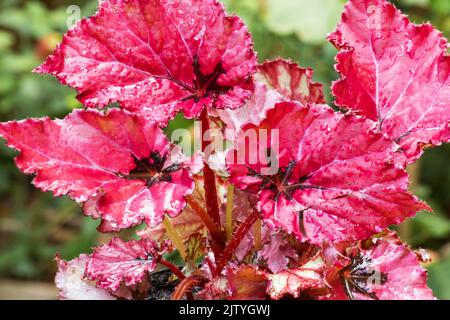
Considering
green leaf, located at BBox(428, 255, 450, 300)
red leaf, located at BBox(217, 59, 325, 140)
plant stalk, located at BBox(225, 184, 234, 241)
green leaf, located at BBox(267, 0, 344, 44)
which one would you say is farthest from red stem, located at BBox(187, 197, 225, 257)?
green leaf, located at BBox(267, 0, 344, 44)

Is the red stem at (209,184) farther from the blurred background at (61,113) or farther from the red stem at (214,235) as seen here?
the blurred background at (61,113)

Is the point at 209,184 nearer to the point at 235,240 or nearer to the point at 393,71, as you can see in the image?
the point at 235,240

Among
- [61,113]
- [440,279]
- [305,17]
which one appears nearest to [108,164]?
[440,279]

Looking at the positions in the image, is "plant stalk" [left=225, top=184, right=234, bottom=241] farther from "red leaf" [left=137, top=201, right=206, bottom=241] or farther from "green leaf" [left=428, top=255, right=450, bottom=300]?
"green leaf" [left=428, top=255, right=450, bottom=300]

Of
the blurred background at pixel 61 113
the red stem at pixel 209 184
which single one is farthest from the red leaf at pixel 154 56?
the blurred background at pixel 61 113

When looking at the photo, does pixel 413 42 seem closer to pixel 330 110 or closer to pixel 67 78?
pixel 330 110
